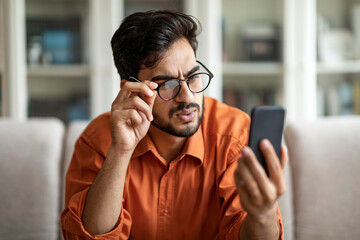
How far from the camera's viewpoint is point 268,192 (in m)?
0.85

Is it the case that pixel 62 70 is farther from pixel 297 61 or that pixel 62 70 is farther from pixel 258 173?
pixel 258 173

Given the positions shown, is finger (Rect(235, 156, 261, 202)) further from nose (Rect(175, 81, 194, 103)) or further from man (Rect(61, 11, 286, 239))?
nose (Rect(175, 81, 194, 103))

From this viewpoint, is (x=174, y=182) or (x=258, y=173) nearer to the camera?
(x=258, y=173)

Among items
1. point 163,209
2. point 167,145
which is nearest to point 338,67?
point 167,145

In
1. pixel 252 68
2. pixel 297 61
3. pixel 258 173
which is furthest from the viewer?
pixel 252 68

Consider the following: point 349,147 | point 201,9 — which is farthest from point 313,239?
point 201,9

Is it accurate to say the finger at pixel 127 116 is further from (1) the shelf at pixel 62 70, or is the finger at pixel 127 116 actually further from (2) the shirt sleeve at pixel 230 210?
(1) the shelf at pixel 62 70

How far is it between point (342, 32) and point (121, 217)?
7.25ft

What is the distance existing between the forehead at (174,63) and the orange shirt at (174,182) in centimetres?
23

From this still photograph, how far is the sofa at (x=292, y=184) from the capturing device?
1.48 meters

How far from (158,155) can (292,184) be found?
543 millimetres

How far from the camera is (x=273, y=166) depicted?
854mm

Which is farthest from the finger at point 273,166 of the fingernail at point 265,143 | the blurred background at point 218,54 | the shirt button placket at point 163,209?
the blurred background at point 218,54

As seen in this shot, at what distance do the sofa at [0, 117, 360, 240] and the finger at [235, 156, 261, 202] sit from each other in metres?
0.70
